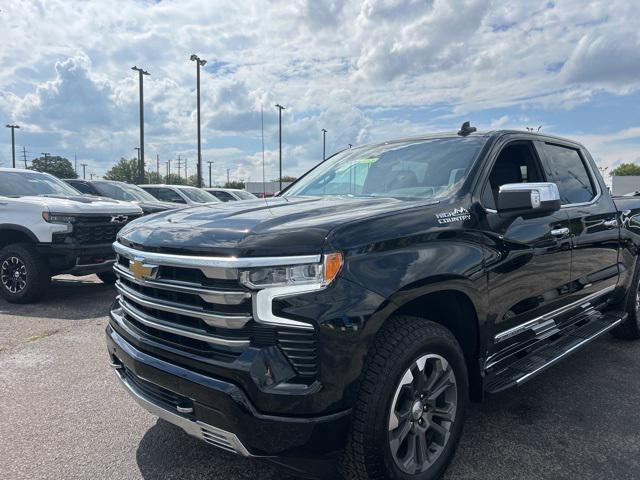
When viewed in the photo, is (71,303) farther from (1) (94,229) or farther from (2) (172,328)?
(2) (172,328)

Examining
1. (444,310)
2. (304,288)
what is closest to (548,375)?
(444,310)

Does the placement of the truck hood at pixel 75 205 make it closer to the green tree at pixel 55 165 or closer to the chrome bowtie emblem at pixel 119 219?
the chrome bowtie emblem at pixel 119 219

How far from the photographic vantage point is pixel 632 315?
193 inches

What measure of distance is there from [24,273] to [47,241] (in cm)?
55

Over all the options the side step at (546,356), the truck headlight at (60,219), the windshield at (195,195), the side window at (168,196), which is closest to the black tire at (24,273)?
the truck headlight at (60,219)

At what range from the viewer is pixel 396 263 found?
227 centimetres

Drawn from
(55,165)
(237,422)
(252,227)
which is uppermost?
(55,165)

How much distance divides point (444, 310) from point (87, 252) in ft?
17.0

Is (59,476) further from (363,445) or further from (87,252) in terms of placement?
(87,252)

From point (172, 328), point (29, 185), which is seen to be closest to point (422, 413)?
point (172, 328)

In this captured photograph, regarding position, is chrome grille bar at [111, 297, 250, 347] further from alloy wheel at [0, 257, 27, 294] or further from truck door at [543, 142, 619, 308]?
alloy wheel at [0, 257, 27, 294]

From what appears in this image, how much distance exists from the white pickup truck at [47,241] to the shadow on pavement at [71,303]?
0.69 ft

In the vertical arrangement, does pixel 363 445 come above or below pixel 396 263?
below

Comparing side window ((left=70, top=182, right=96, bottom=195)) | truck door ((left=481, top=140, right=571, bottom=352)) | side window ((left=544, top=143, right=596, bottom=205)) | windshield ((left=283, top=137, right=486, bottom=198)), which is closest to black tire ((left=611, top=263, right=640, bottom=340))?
side window ((left=544, top=143, right=596, bottom=205))
